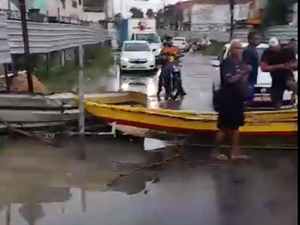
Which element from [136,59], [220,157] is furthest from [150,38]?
[220,157]

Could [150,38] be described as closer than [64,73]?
No

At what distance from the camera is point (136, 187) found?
26.9ft

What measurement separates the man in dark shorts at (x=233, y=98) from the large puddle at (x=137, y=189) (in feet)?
1.76

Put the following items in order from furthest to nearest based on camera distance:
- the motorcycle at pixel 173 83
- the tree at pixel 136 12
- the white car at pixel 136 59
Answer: the tree at pixel 136 12, the white car at pixel 136 59, the motorcycle at pixel 173 83

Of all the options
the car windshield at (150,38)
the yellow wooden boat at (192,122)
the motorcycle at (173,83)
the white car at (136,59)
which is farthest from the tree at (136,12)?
the yellow wooden boat at (192,122)

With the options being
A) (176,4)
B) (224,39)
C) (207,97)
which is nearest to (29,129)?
(207,97)

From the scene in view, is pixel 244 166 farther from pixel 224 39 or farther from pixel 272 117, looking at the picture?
pixel 224 39

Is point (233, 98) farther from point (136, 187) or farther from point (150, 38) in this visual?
point (150, 38)

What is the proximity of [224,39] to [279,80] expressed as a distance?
149 ft

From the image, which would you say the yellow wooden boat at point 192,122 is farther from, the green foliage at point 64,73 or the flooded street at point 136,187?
the green foliage at point 64,73

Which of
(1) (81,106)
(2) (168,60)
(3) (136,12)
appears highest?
(1) (81,106)

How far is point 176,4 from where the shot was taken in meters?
97.8

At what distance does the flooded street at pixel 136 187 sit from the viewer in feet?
22.9

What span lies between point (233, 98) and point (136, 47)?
2222cm
